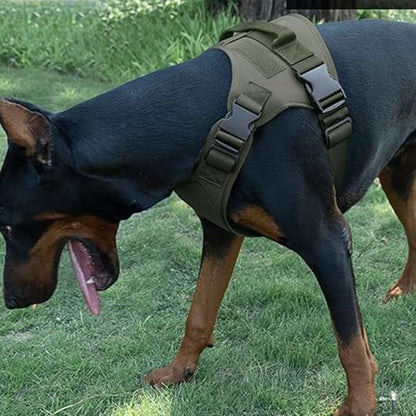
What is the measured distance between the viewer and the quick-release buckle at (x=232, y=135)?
97.6 inches

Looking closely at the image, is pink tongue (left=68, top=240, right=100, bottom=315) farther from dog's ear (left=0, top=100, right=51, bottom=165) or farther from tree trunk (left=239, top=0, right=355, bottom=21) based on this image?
tree trunk (left=239, top=0, right=355, bottom=21)

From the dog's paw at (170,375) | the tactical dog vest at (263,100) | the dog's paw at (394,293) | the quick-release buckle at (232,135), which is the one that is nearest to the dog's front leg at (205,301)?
the dog's paw at (170,375)

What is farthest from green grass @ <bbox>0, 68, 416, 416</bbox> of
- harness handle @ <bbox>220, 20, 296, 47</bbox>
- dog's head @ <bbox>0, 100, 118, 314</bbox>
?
harness handle @ <bbox>220, 20, 296, 47</bbox>

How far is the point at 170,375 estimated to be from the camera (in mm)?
3236

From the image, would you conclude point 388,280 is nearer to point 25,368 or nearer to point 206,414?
point 206,414

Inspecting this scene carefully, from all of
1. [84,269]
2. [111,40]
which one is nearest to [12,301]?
[84,269]

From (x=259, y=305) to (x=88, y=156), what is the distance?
163 centimetres

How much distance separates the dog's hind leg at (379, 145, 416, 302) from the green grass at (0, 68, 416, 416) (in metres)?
0.12

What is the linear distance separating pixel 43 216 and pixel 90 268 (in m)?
0.32

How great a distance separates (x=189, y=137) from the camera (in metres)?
2.56

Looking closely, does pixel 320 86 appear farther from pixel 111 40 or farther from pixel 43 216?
pixel 111 40

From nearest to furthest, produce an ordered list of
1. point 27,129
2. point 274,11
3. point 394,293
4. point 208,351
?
point 27,129, point 208,351, point 394,293, point 274,11

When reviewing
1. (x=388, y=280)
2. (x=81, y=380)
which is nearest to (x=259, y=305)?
(x=388, y=280)

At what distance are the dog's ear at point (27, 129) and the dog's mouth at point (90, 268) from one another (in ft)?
1.31
